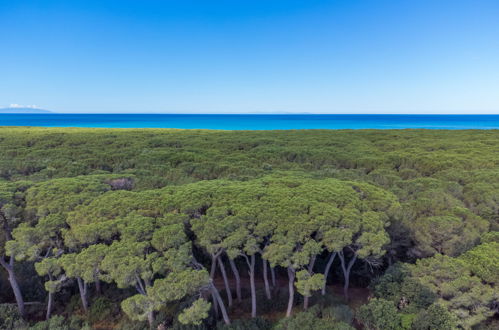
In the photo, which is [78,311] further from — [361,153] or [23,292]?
[361,153]

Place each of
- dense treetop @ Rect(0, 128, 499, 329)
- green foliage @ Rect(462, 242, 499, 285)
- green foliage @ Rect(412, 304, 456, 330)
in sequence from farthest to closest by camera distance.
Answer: green foliage @ Rect(462, 242, 499, 285) → dense treetop @ Rect(0, 128, 499, 329) → green foliage @ Rect(412, 304, 456, 330)

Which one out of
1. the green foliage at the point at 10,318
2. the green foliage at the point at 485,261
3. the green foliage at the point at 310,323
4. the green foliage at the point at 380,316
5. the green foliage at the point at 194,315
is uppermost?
the green foliage at the point at 485,261

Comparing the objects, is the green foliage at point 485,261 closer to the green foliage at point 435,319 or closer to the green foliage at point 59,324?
the green foliage at point 435,319

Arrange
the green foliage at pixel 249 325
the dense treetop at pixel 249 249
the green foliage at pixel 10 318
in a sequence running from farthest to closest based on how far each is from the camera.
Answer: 1. the green foliage at pixel 10 318
2. the green foliage at pixel 249 325
3. the dense treetop at pixel 249 249

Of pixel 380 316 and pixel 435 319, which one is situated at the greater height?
pixel 435 319

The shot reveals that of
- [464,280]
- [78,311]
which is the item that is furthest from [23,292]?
[464,280]

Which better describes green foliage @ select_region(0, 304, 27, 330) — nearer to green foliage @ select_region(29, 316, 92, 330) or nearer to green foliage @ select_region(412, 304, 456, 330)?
green foliage @ select_region(29, 316, 92, 330)

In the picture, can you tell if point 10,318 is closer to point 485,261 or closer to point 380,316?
point 380,316

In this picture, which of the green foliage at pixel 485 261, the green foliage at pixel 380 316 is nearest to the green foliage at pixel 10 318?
the green foliage at pixel 380 316

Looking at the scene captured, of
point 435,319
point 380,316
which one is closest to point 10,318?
point 380,316

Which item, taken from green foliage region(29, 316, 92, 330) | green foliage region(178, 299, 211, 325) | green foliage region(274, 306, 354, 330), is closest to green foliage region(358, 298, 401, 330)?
green foliage region(274, 306, 354, 330)

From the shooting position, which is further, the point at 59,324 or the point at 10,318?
the point at 10,318
